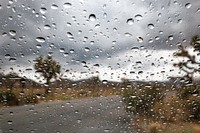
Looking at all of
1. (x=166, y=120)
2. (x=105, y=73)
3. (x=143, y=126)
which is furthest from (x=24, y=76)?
(x=166, y=120)

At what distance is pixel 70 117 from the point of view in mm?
5664

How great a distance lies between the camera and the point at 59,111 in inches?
210

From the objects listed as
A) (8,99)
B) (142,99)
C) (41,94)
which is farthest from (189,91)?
(8,99)

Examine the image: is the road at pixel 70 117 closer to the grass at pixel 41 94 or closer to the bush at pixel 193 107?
the grass at pixel 41 94

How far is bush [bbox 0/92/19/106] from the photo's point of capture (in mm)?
4242

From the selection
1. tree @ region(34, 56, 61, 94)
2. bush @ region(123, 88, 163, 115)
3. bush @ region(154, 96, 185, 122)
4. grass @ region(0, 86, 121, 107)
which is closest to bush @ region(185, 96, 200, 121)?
bush @ region(154, 96, 185, 122)

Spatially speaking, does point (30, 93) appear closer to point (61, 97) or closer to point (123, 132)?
point (61, 97)

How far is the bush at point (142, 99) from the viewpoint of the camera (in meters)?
5.41

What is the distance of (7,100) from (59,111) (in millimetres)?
1188

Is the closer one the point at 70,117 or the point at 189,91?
the point at 70,117

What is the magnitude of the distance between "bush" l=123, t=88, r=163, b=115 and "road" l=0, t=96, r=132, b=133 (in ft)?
0.51

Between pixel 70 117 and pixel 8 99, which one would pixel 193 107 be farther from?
pixel 8 99

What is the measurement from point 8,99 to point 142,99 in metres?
2.38

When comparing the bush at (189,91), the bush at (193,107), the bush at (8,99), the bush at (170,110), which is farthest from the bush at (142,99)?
the bush at (8,99)
